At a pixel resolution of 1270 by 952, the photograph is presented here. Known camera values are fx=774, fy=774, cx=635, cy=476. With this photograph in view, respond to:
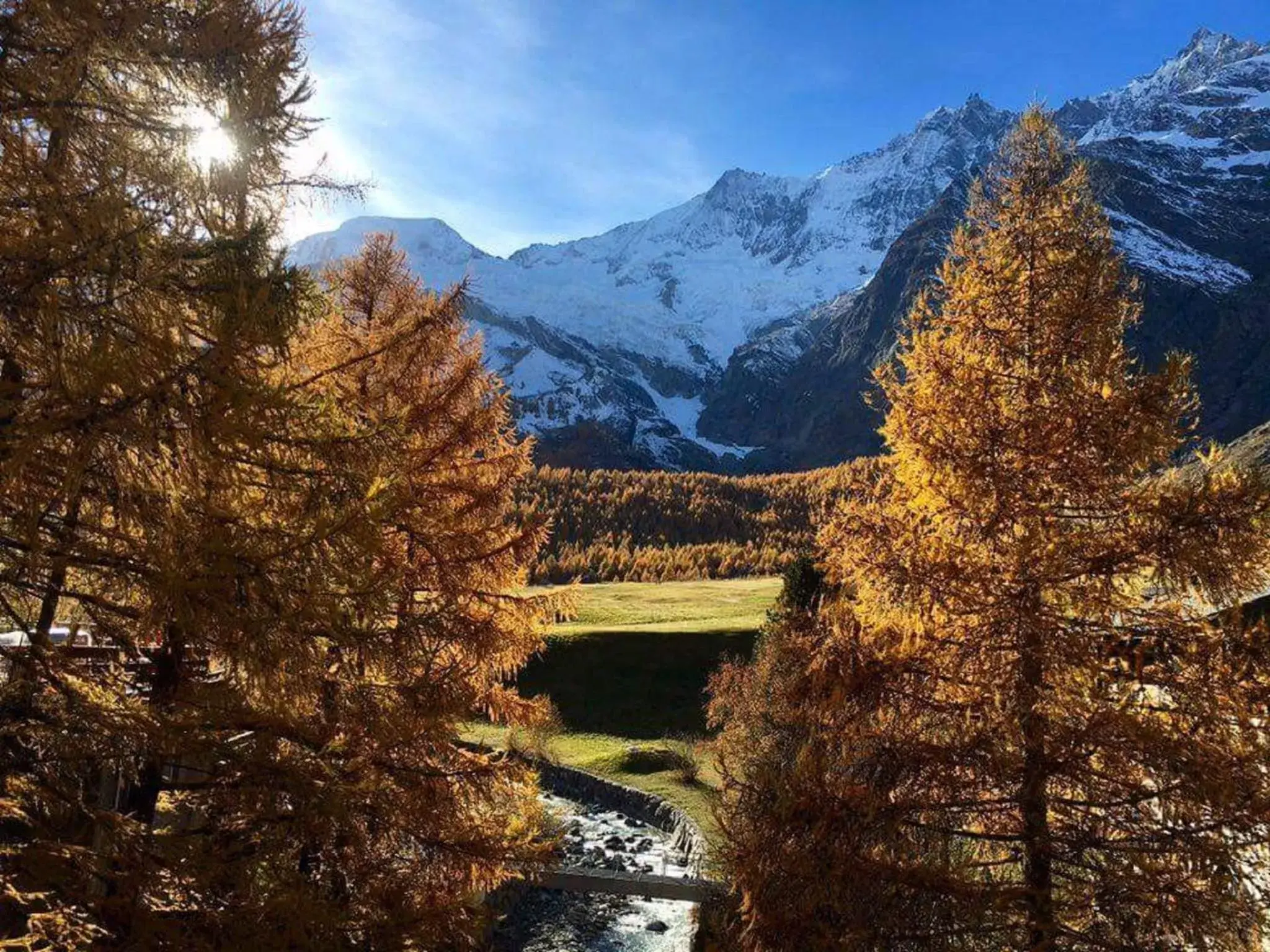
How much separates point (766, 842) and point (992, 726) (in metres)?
2.36

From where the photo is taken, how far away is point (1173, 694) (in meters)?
6.66

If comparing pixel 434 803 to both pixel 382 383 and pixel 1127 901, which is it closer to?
pixel 382 383

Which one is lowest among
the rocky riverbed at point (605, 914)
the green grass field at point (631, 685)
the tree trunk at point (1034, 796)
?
the rocky riverbed at point (605, 914)

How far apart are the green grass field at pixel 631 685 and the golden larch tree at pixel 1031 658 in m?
19.5

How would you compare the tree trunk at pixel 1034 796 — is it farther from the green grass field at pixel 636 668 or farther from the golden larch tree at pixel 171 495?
the green grass field at pixel 636 668

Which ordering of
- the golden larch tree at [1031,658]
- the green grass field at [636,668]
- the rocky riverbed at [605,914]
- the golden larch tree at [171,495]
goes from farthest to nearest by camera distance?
1. the green grass field at [636,668]
2. the rocky riverbed at [605,914]
3. the golden larch tree at [1031,658]
4. the golden larch tree at [171,495]

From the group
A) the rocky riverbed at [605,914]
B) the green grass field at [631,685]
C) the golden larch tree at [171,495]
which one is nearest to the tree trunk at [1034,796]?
the golden larch tree at [171,495]

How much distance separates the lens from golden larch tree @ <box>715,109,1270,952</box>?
6.44 meters

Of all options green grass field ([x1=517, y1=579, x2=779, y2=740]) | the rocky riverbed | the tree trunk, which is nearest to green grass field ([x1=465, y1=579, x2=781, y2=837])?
green grass field ([x1=517, y1=579, x2=779, y2=740])

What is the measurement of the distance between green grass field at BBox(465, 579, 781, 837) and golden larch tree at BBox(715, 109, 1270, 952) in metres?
19.5

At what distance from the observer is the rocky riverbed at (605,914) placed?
17797 mm

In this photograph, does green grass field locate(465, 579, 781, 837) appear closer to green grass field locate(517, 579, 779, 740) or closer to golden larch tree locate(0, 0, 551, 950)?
green grass field locate(517, 579, 779, 740)

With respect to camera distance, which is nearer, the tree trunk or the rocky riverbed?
the tree trunk

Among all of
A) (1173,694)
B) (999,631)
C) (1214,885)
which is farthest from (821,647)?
(1214,885)
